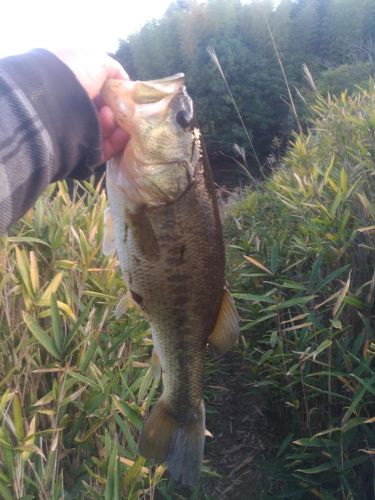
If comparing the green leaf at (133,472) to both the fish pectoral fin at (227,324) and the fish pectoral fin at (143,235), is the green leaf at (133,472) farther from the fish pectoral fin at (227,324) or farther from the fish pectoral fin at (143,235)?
the fish pectoral fin at (143,235)

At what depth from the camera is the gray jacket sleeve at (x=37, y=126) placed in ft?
4.49

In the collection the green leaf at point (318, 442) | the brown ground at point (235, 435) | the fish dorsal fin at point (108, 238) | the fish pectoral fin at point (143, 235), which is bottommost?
the brown ground at point (235, 435)

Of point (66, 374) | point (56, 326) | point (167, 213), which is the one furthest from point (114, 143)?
point (66, 374)

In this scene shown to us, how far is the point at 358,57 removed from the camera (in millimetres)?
13047

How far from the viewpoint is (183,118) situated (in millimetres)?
1531

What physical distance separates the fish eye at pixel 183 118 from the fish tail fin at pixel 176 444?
0.94 m

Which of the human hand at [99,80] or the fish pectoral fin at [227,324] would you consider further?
the fish pectoral fin at [227,324]

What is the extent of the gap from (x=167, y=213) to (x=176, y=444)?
793mm

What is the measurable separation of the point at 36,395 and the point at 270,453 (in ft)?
4.96

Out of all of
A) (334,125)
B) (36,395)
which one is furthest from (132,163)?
(334,125)

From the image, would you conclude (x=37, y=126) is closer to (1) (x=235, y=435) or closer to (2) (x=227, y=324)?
(2) (x=227, y=324)

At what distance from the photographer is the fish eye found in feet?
5.01

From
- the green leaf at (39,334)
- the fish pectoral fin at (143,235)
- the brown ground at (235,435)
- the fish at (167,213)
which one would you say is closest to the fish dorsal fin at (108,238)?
the fish at (167,213)

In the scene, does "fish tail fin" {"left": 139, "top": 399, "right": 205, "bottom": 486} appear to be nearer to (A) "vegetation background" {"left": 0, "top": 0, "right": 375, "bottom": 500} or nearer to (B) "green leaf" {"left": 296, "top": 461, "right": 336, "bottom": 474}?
(A) "vegetation background" {"left": 0, "top": 0, "right": 375, "bottom": 500}
